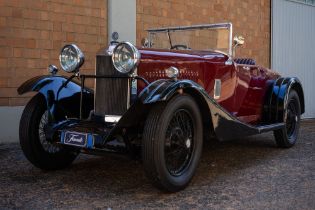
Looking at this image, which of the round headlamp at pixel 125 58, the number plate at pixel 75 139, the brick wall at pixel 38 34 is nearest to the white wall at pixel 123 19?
the brick wall at pixel 38 34

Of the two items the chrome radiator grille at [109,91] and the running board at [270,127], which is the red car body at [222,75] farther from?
the running board at [270,127]

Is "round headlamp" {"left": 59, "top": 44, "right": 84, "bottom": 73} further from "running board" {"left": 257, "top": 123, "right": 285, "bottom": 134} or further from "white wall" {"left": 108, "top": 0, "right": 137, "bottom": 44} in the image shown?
"white wall" {"left": 108, "top": 0, "right": 137, "bottom": 44}

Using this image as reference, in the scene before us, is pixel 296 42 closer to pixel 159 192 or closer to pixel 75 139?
pixel 159 192

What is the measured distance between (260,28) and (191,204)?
751cm

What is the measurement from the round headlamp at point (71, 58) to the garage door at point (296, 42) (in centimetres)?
704

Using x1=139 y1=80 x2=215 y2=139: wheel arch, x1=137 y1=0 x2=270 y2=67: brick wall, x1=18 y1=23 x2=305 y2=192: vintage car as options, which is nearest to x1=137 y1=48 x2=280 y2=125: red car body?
x1=18 y1=23 x2=305 y2=192: vintage car

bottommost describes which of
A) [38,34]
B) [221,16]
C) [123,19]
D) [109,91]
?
[109,91]

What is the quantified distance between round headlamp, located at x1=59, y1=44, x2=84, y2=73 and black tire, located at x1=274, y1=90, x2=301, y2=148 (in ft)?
9.71

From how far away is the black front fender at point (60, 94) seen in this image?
14.5 ft

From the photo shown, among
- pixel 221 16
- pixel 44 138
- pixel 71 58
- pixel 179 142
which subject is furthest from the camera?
pixel 221 16

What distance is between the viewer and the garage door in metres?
10.6

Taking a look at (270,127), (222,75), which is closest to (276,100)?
(270,127)

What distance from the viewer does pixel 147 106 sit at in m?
3.84

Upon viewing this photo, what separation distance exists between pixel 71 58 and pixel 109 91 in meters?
0.52
